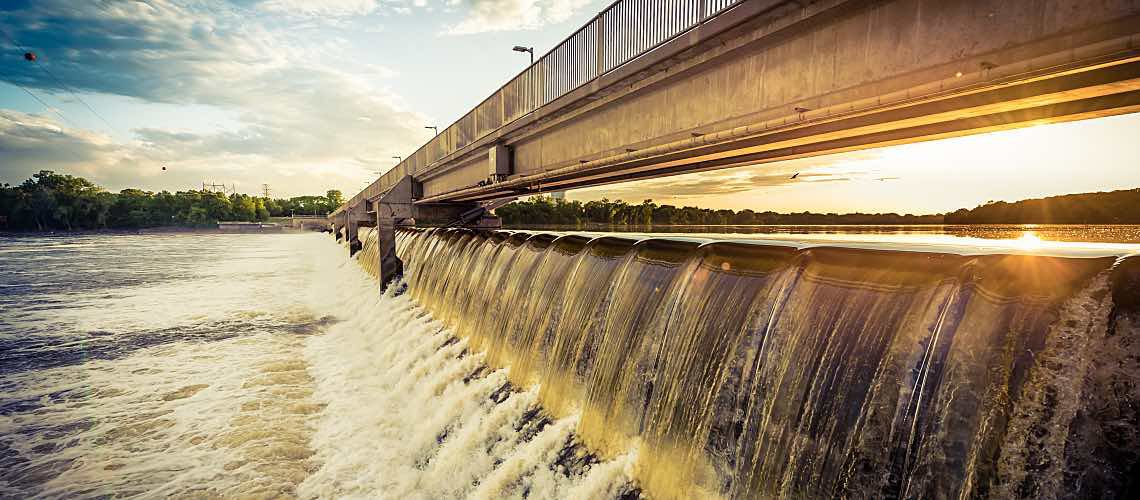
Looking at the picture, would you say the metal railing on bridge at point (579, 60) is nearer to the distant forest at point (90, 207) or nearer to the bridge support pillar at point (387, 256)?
Answer: the bridge support pillar at point (387, 256)

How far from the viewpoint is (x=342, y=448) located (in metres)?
8.84

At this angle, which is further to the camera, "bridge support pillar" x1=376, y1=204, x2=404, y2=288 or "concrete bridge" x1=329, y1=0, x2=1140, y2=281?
"bridge support pillar" x1=376, y1=204, x2=404, y2=288

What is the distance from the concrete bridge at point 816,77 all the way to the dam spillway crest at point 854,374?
82.9 inches

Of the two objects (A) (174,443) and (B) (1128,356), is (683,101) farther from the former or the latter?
(A) (174,443)

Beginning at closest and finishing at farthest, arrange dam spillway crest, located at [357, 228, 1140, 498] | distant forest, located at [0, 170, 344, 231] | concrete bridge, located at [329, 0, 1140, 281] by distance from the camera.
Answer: dam spillway crest, located at [357, 228, 1140, 498]
concrete bridge, located at [329, 0, 1140, 281]
distant forest, located at [0, 170, 344, 231]

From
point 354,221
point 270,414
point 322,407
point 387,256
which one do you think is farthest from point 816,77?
point 354,221

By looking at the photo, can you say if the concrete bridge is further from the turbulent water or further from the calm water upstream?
the turbulent water

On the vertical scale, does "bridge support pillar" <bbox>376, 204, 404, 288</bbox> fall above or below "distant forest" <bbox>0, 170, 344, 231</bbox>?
below

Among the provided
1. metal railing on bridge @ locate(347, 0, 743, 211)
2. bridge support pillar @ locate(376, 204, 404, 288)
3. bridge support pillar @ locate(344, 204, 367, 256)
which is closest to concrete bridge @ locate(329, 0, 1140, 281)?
metal railing on bridge @ locate(347, 0, 743, 211)

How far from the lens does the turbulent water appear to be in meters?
7.54

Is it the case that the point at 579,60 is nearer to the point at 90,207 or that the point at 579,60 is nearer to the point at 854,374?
the point at 854,374

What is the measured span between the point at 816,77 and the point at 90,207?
201 metres

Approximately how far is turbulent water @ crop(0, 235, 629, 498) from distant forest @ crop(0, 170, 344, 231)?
564 feet

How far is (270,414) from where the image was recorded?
10305 mm
